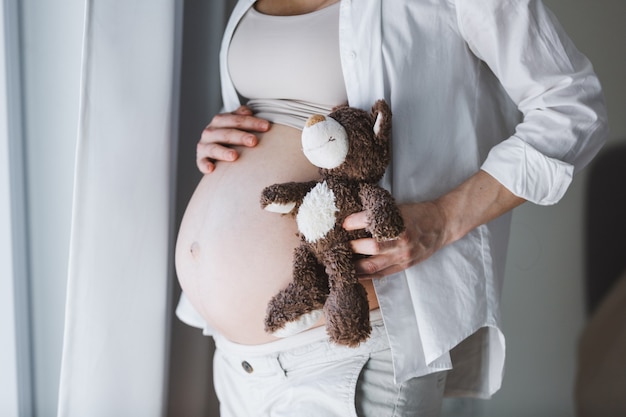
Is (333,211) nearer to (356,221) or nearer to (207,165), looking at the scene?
(356,221)

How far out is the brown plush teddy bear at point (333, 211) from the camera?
689 millimetres

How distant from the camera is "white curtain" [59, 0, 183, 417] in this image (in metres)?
0.94

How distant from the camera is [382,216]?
2.18 feet

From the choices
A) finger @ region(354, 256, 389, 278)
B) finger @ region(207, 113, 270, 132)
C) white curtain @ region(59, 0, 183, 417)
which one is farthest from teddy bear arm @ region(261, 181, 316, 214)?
white curtain @ region(59, 0, 183, 417)

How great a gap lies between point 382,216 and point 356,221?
0.16 ft

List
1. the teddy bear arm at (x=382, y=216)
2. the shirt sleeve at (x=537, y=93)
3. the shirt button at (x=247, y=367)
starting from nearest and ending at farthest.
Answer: the teddy bear arm at (x=382, y=216), the shirt sleeve at (x=537, y=93), the shirt button at (x=247, y=367)

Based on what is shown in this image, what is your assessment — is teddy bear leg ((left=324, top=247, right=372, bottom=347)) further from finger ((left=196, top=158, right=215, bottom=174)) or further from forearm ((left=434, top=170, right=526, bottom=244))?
finger ((left=196, top=158, right=215, bottom=174))

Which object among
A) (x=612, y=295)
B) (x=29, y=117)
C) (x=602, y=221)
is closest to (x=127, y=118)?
(x=29, y=117)

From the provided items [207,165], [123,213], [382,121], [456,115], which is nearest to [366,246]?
[382,121]

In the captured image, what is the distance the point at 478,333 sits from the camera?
40.8 inches

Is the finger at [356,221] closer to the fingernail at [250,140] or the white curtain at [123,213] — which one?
the fingernail at [250,140]

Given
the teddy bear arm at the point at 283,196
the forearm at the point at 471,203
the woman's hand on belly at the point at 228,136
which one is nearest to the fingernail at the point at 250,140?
the woman's hand on belly at the point at 228,136

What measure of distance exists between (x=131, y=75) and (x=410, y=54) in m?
0.51

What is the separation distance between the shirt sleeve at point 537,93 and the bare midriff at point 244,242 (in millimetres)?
296
